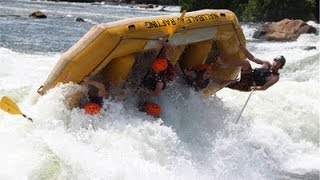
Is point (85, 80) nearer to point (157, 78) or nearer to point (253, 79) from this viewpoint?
point (157, 78)

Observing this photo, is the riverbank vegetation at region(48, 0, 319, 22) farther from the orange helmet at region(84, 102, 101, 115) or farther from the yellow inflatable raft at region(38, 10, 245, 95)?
the orange helmet at region(84, 102, 101, 115)

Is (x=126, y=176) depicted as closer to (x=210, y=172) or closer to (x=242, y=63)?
(x=210, y=172)

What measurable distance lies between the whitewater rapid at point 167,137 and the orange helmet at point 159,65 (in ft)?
1.88

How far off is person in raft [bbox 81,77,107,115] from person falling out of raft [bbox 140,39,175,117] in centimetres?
63

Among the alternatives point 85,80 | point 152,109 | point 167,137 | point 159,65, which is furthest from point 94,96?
point 167,137

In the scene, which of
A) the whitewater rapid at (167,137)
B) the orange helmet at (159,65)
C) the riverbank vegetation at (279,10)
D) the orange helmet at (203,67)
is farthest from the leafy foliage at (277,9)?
the orange helmet at (159,65)

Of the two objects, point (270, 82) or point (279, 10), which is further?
point (279, 10)

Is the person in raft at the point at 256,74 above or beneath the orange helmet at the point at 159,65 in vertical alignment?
beneath

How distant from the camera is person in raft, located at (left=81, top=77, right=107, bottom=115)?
6.34 metres

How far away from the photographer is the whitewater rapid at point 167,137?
528cm

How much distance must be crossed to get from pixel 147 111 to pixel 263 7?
27005 millimetres

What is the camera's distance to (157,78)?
6938 mm

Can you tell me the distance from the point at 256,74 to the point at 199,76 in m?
0.83

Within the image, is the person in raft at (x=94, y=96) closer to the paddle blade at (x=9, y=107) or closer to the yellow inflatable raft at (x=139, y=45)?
the yellow inflatable raft at (x=139, y=45)
